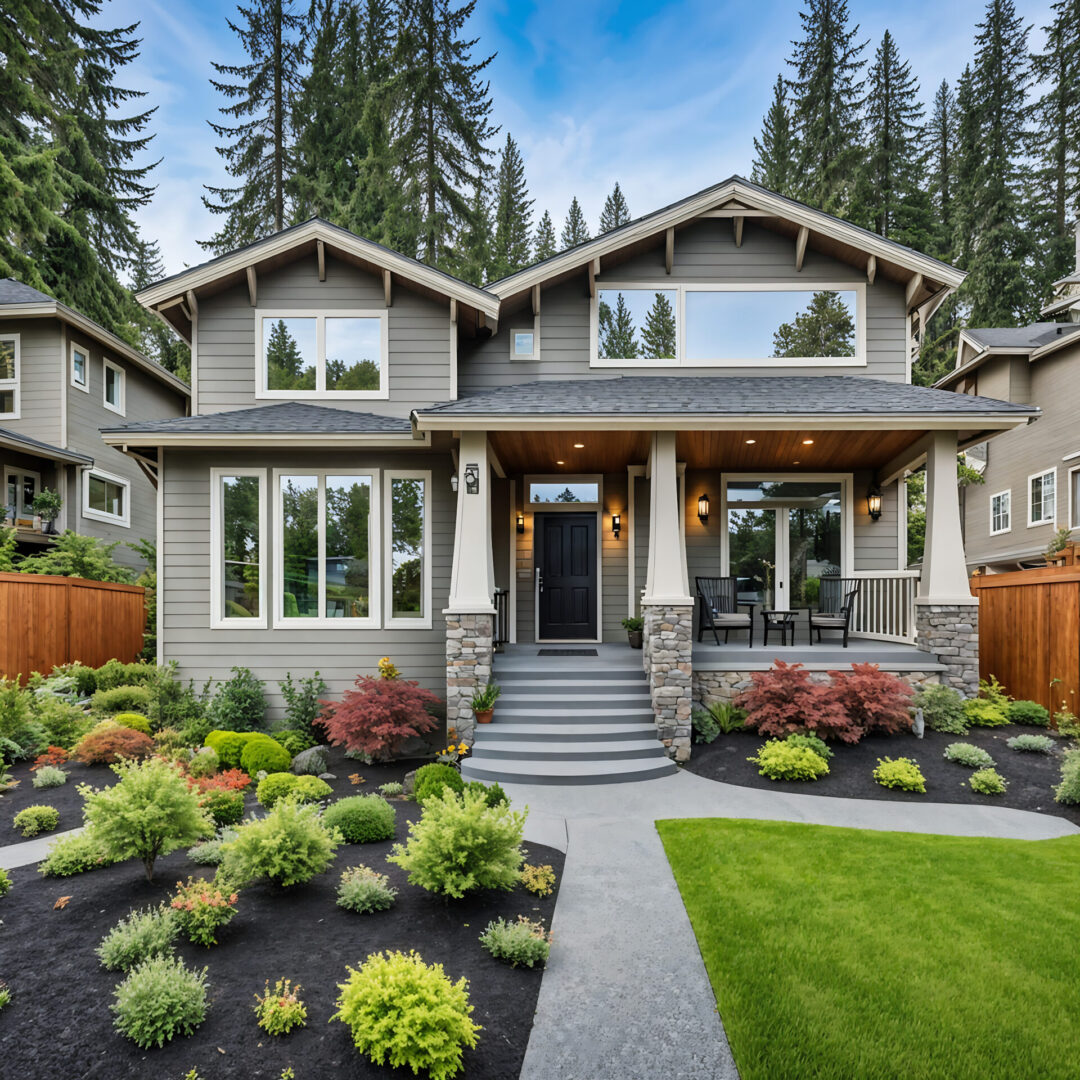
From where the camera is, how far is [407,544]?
8648 mm

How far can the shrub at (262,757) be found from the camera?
6.45 meters

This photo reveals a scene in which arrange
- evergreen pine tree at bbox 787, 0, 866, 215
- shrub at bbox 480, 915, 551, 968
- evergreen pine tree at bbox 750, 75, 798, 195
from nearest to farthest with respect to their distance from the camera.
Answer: shrub at bbox 480, 915, 551, 968
evergreen pine tree at bbox 787, 0, 866, 215
evergreen pine tree at bbox 750, 75, 798, 195

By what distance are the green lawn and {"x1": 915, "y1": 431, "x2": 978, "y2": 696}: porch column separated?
297 cm

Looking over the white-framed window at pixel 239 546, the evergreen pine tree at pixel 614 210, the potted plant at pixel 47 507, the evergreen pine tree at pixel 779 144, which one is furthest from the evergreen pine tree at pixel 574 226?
the white-framed window at pixel 239 546

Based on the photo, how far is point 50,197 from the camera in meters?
13.5

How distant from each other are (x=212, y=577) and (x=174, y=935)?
6028mm

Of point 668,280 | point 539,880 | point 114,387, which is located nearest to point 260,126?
point 114,387

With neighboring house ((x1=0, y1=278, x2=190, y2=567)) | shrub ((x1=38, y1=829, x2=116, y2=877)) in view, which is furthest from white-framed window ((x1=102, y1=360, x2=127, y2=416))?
shrub ((x1=38, y1=829, x2=116, y2=877))

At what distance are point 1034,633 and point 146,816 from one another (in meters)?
9.13

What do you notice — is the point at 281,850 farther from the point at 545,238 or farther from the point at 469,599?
the point at 545,238

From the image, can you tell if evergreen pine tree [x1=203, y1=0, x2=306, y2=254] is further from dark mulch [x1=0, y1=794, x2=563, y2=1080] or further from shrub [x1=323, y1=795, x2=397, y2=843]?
dark mulch [x1=0, y1=794, x2=563, y2=1080]

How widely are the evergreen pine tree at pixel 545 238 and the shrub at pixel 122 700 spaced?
2452 cm

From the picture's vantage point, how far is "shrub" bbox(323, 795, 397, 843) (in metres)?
4.73

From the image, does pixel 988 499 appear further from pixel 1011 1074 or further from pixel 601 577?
pixel 1011 1074
